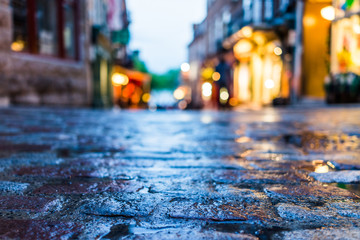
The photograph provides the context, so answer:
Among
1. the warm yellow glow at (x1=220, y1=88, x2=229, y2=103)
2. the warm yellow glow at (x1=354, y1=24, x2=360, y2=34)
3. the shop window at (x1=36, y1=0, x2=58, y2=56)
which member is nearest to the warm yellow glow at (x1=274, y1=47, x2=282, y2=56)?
the warm yellow glow at (x1=220, y1=88, x2=229, y2=103)

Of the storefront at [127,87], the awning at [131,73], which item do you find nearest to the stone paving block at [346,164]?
the storefront at [127,87]

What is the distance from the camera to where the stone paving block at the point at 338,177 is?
146cm

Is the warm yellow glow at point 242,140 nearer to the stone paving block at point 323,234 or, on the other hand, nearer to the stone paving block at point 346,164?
the stone paving block at point 346,164

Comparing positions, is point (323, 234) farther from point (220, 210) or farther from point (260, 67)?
point (260, 67)

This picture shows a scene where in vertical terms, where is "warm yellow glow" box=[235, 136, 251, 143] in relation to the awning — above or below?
below

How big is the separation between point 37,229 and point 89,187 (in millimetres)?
440

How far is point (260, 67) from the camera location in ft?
52.2

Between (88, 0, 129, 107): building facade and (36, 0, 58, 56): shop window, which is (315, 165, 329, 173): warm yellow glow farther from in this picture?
(88, 0, 129, 107): building facade

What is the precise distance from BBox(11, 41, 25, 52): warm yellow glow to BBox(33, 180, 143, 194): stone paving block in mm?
7589

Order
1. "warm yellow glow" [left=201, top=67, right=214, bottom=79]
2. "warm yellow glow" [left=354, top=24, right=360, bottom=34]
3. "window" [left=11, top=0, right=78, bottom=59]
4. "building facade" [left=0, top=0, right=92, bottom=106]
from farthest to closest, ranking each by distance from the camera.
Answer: "warm yellow glow" [left=201, top=67, right=214, bottom=79]
"warm yellow glow" [left=354, top=24, right=360, bottom=34]
"window" [left=11, top=0, right=78, bottom=59]
"building facade" [left=0, top=0, right=92, bottom=106]

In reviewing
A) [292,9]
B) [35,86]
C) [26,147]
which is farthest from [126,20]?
[26,147]

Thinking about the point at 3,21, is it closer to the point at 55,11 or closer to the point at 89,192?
the point at 55,11

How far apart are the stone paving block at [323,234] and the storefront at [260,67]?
12235 millimetres

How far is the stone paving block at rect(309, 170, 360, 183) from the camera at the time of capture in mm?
1463
